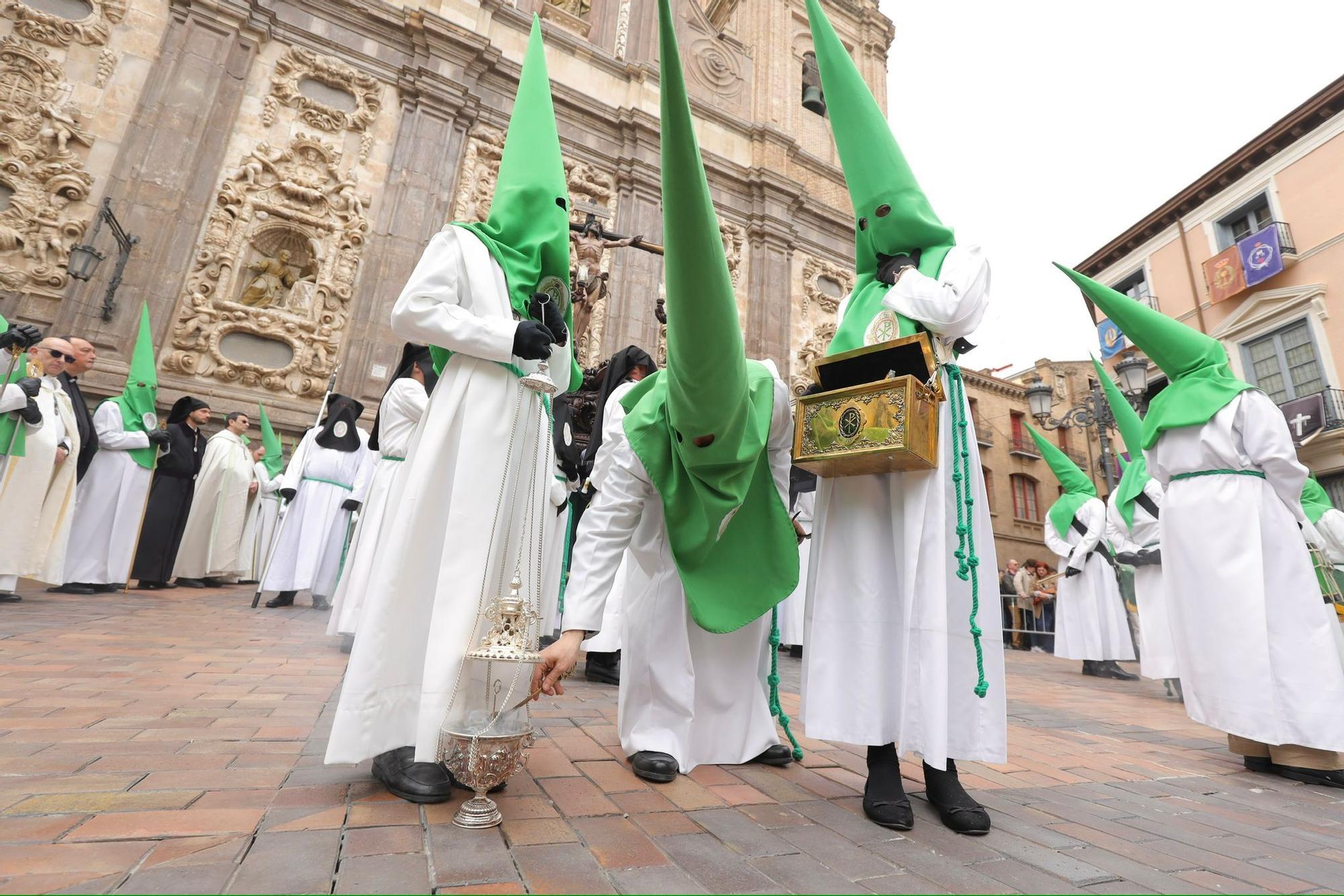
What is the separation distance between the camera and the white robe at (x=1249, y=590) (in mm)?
2727

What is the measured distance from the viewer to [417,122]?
37.0 feet

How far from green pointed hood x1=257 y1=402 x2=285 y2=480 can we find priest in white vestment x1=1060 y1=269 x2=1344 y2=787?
928 centimetres

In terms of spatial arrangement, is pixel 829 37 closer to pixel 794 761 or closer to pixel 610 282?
pixel 794 761

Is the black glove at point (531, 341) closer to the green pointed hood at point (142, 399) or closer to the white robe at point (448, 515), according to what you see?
the white robe at point (448, 515)

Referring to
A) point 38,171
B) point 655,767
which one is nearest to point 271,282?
point 38,171

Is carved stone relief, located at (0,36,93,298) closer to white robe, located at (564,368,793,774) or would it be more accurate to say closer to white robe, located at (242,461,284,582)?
white robe, located at (242,461,284,582)

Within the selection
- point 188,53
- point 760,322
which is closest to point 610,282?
point 760,322

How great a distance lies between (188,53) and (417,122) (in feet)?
10.8

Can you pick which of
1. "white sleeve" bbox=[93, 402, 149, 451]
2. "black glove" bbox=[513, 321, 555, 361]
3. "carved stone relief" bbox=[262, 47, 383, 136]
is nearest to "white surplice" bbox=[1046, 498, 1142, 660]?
"black glove" bbox=[513, 321, 555, 361]

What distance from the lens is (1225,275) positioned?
1606 cm

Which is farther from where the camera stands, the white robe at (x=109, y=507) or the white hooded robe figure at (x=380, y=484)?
the white robe at (x=109, y=507)

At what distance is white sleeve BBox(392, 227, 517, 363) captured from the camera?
184 cm

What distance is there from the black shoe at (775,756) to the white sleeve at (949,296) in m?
1.59

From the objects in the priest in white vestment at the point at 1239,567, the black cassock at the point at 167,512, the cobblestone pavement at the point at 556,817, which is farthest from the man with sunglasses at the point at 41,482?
the priest in white vestment at the point at 1239,567
